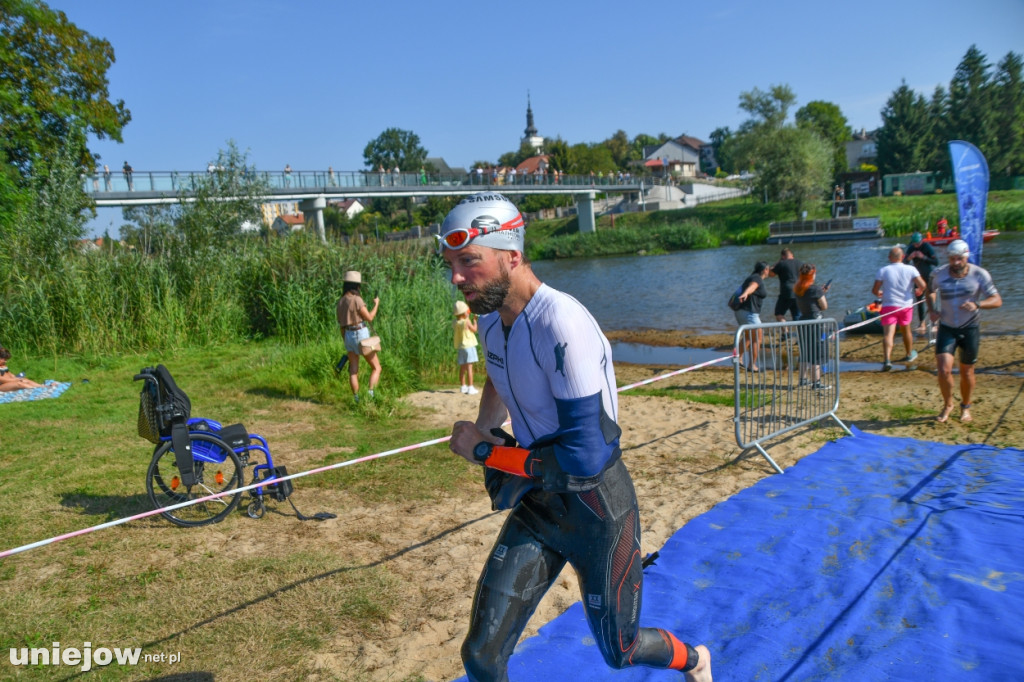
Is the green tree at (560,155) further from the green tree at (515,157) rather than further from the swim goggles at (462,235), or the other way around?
the swim goggles at (462,235)

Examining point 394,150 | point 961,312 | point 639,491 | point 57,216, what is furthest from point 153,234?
point 394,150

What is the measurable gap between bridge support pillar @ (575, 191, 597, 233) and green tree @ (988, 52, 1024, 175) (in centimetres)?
3894

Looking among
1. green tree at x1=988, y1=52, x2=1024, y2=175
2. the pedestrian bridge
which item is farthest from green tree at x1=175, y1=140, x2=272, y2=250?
green tree at x1=988, y1=52, x2=1024, y2=175

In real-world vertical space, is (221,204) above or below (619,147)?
below

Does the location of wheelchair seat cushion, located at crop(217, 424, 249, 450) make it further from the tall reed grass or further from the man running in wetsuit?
the tall reed grass

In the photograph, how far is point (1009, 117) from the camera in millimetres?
72125

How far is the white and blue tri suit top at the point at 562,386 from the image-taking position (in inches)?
94.4

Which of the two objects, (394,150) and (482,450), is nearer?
(482,450)

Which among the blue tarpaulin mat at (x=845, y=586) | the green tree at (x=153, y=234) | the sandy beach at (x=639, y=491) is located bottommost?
the sandy beach at (x=639, y=491)

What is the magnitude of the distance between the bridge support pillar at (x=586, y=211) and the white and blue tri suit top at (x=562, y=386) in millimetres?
75075

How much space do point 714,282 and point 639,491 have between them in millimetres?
29788

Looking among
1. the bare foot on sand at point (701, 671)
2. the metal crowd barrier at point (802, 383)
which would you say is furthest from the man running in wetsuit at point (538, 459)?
the metal crowd barrier at point (802, 383)

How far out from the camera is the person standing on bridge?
7.95 metres

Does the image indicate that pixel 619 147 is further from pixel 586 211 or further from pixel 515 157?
pixel 586 211
